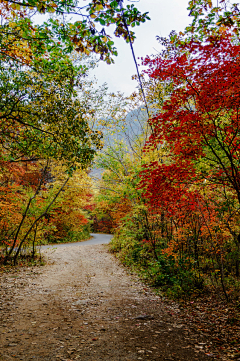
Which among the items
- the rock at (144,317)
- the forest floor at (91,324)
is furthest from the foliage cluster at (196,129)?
the rock at (144,317)

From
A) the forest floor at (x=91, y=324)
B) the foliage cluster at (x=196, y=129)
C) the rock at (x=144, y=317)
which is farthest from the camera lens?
the rock at (x=144, y=317)

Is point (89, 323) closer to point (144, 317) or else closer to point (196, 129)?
point (144, 317)

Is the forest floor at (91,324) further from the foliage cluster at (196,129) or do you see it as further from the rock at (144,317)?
the foliage cluster at (196,129)

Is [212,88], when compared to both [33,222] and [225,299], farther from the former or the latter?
[33,222]

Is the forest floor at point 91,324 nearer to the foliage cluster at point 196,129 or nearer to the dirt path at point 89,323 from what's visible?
the dirt path at point 89,323

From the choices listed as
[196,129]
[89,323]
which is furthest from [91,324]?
[196,129]

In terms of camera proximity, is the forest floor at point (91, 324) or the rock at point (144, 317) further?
the rock at point (144, 317)

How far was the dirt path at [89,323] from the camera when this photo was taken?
300 centimetres

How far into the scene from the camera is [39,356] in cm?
284

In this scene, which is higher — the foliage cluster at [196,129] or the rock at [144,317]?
the foliage cluster at [196,129]

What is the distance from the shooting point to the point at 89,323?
4055 mm

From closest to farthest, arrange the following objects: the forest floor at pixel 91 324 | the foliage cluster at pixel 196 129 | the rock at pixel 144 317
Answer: the forest floor at pixel 91 324 → the foliage cluster at pixel 196 129 → the rock at pixel 144 317

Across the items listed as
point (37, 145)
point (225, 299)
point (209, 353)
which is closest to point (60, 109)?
point (37, 145)

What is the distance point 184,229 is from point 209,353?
3622mm
